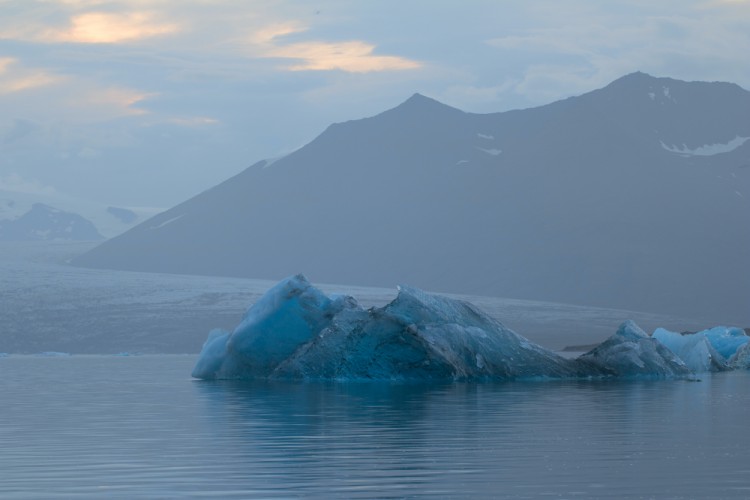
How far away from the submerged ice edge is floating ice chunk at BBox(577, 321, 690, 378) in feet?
0.08

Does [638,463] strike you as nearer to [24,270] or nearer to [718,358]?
[718,358]

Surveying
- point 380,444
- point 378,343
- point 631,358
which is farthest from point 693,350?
point 380,444

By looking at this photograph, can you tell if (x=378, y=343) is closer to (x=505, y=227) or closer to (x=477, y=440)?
(x=477, y=440)

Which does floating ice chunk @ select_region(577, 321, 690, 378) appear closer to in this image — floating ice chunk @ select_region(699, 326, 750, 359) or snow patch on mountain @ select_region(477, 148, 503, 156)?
floating ice chunk @ select_region(699, 326, 750, 359)

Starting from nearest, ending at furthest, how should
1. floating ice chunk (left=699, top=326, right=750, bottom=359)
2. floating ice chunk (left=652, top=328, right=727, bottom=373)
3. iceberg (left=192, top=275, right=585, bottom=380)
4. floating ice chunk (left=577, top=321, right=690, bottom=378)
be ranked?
iceberg (left=192, top=275, right=585, bottom=380), floating ice chunk (left=577, top=321, right=690, bottom=378), floating ice chunk (left=652, top=328, right=727, bottom=373), floating ice chunk (left=699, top=326, right=750, bottom=359)

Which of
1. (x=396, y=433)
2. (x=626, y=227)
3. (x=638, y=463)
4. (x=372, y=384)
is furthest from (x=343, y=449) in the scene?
(x=626, y=227)

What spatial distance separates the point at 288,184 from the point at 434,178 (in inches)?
899

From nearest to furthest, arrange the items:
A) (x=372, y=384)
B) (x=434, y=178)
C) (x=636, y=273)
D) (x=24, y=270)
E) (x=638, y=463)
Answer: (x=638, y=463) < (x=372, y=384) < (x=24, y=270) < (x=636, y=273) < (x=434, y=178)

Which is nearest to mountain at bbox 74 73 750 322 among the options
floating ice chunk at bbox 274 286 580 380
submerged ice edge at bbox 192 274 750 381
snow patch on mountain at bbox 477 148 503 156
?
snow patch on mountain at bbox 477 148 503 156

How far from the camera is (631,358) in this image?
31516 mm

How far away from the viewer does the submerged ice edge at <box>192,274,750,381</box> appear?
29.4 meters

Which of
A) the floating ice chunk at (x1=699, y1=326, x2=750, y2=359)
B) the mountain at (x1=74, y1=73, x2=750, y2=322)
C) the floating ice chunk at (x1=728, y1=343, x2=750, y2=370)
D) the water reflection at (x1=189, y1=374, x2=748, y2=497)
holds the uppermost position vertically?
the mountain at (x1=74, y1=73, x2=750, y2=322)

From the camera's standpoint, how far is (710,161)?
195000mm

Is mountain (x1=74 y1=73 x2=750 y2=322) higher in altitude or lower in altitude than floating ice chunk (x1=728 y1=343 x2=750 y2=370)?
higher
